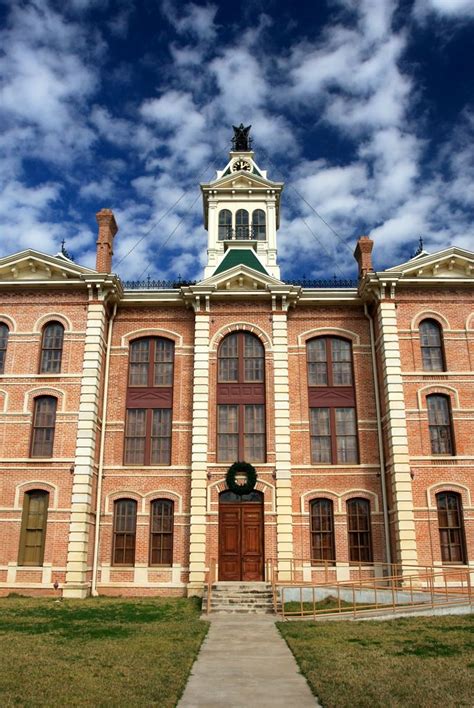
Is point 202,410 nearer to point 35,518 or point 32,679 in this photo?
point 35,518

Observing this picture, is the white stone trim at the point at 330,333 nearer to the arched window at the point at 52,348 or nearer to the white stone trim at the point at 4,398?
the arched window at the point at 52,348

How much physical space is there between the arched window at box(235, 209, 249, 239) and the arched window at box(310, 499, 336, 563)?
1352cm

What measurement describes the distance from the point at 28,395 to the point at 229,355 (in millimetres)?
7803

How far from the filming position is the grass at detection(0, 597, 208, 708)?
8664 mm

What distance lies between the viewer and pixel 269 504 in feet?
74.0

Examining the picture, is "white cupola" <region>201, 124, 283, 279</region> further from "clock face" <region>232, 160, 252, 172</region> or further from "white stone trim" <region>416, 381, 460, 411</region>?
"white stone trim" <region>416, 381, 460, 411</region>

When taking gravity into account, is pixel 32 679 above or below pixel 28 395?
below

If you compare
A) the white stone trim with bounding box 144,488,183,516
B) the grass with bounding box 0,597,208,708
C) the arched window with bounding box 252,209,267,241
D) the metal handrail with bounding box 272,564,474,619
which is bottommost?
the grass with bounding box 0,597,208,708

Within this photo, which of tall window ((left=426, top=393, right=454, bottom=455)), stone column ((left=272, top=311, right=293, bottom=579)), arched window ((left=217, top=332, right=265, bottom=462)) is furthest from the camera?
arched window ((left=217, top=332, right=265, bottom=462))

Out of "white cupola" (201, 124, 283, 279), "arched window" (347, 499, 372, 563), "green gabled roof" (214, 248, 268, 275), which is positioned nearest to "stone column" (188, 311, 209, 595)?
"green gabled roof" (214, 248, 268, 275)

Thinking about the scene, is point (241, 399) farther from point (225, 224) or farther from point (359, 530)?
point (225, 224)

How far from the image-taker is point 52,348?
79.7 feet

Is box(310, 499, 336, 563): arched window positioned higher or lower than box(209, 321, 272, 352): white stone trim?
lower

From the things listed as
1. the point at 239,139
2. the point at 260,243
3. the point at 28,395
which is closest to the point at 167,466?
the point at 28,395
